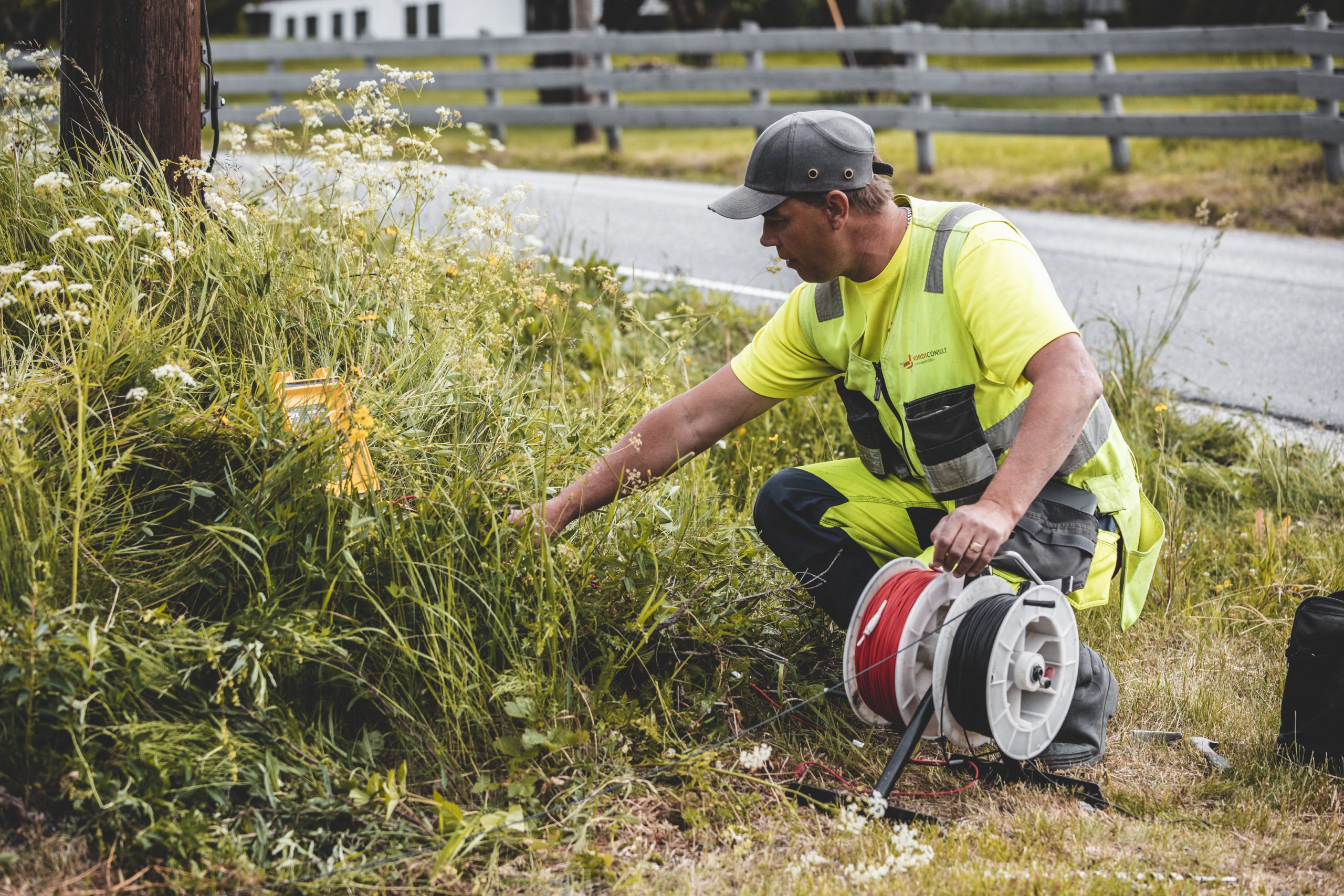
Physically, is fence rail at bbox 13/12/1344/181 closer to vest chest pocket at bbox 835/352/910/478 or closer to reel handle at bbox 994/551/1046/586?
vest chest pocket at bbox 835/352/910/478

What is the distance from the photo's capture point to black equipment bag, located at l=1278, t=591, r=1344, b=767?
10.8 feet

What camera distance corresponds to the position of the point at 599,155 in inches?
596

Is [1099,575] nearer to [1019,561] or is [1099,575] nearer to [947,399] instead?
[1019,561]

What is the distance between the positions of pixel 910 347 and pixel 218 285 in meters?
2.03

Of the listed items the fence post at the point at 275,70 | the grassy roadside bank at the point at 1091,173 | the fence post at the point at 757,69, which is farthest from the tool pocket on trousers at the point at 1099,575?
the fence post at the point at 275,70

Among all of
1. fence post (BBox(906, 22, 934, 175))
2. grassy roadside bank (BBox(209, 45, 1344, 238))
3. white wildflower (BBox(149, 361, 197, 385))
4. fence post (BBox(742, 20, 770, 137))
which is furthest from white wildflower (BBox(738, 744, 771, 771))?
fence post (BBox(742, 20, 770, 137))

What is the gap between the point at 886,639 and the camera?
3.21 m

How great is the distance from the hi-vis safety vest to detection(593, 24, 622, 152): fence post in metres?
12.4

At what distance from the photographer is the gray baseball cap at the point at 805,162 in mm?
3252

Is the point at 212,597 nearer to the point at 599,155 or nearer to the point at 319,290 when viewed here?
the point at 319,290

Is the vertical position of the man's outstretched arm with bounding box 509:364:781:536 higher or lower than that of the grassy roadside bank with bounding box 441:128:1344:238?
lower

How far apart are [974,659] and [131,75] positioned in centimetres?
326

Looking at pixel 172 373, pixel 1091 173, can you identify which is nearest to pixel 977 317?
pixel 172 373

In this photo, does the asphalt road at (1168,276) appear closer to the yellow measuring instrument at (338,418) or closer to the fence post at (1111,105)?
the fence post at (1111,105)
